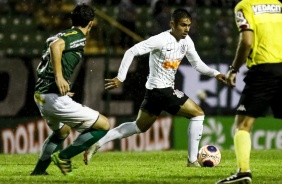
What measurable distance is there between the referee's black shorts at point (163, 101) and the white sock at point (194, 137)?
0.30 metres

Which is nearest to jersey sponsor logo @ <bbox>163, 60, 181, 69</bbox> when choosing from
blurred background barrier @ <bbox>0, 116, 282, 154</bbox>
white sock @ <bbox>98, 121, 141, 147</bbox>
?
white sock @ <bbox>98, 121, 141, 147</bbox>

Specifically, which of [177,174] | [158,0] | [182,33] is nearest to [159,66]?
[182,33]

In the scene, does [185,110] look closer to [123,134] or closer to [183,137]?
[123,134]

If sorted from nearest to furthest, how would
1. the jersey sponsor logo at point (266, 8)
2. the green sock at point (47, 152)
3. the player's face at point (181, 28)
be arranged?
the jersey sponsor logo at point (266, 8)
the green sock at point (47, 152)
the player's face at point (181, 28)

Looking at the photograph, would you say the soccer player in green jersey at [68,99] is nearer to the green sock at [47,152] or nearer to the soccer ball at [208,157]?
the green sock at [47,152]

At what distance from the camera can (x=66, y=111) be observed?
920cm

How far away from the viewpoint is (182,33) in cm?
1130

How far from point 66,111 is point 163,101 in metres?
2.54

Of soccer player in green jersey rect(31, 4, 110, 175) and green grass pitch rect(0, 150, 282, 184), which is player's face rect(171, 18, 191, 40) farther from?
soccer player in green jersey rect(31, 4, 110, 175)

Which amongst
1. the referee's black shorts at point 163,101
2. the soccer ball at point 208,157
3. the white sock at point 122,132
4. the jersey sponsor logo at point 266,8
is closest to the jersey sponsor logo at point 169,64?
the referee's black shorts at point 163,101

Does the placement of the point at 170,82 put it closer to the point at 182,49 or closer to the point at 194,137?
the point at 182,49

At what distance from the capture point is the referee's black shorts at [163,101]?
1146 cm

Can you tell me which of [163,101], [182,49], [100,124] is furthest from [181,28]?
[100,124]

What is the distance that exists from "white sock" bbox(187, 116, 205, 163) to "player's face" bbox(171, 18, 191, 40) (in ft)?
3.70
